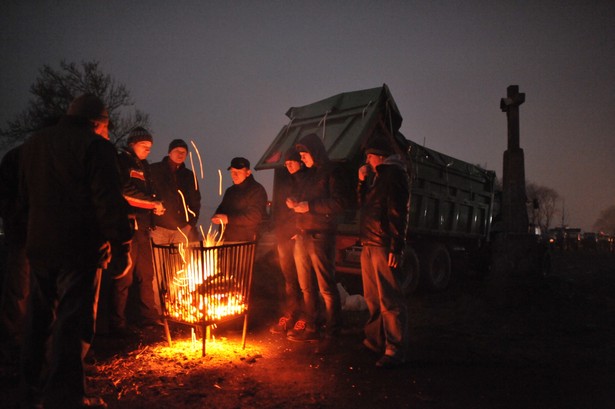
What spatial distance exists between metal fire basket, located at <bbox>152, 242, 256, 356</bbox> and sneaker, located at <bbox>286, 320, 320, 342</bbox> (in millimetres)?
783

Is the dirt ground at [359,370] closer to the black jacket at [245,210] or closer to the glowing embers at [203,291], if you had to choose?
the glowing embers at [203,291]

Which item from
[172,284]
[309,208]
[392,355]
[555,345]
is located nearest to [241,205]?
[309,208]

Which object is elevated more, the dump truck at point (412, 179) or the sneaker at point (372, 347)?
the dump truck at point (412, 179)

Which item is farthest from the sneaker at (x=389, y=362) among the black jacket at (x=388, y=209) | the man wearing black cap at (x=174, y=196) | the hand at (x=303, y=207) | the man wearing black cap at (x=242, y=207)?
the man wearing black cap at (x=174, y=196)

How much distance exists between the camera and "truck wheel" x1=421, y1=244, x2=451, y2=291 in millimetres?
8609

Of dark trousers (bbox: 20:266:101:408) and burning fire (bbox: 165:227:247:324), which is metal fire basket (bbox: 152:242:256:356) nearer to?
burning fire (bbox: 165:227:247:324)

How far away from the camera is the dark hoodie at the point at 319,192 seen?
4520mm

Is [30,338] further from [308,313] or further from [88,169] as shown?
[308,313]

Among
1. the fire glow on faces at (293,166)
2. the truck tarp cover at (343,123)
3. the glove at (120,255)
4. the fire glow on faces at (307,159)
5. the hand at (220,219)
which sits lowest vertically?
the glove at (120,255)

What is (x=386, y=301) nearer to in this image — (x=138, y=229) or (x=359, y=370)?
(x=359, y=370)

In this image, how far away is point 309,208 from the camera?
4551mm

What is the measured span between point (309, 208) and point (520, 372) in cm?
250

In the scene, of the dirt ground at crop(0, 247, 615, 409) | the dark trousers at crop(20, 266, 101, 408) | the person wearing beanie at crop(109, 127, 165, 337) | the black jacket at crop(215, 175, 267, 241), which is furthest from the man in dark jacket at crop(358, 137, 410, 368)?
the dark trousers at crop(20, 266, 101, 408)

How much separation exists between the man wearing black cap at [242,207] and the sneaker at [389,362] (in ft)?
6.95
